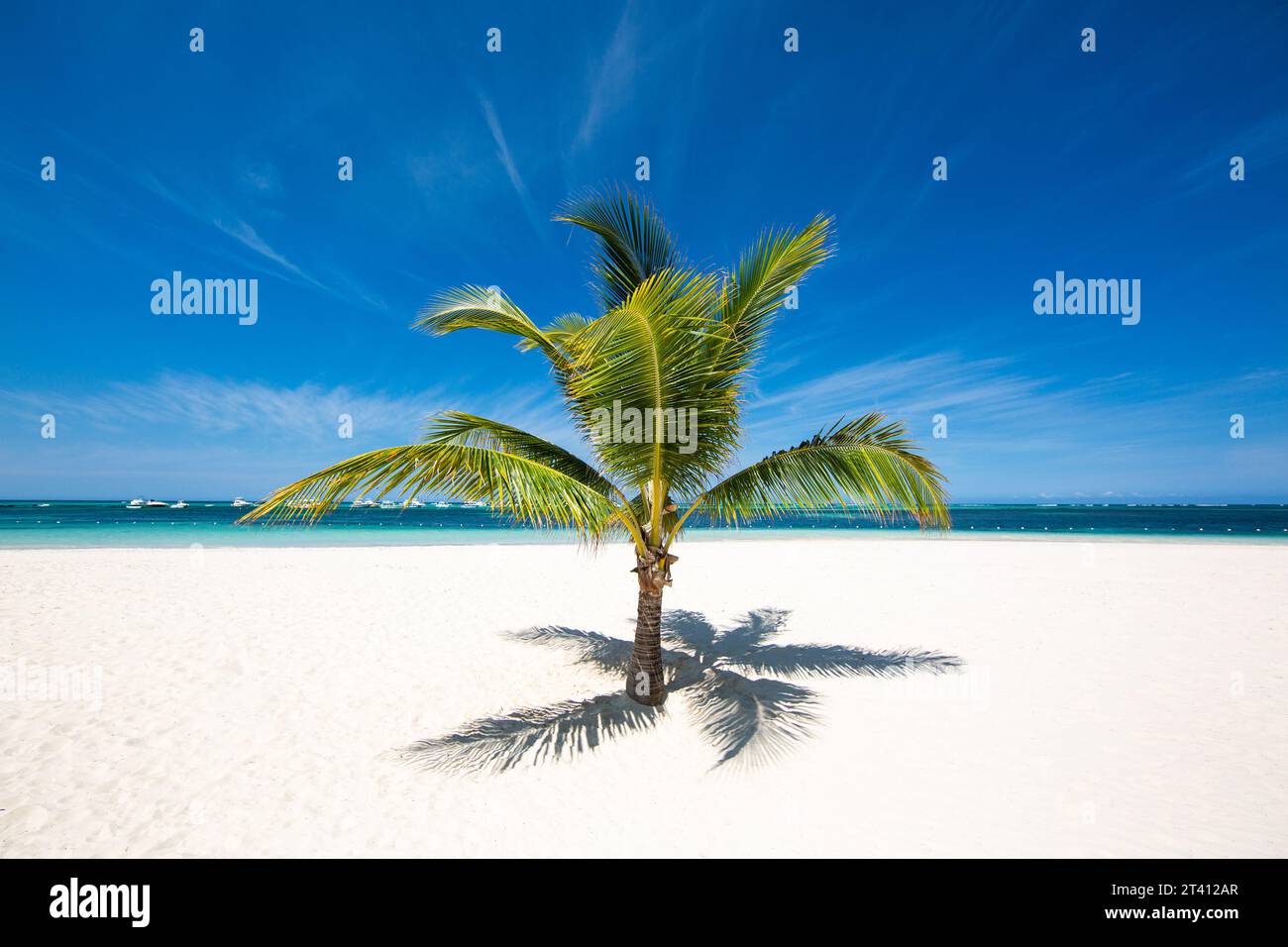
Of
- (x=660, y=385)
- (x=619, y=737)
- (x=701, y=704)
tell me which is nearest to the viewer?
(x=660, y=385)

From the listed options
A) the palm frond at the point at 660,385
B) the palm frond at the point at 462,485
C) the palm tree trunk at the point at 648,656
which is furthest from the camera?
the palm tree trunk at the point at 648,656

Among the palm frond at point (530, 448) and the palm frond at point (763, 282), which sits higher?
the palm frond at point (763, 282)

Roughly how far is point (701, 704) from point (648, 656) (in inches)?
29.6

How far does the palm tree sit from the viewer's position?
3797mm

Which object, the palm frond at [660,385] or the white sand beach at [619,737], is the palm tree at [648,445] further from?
the white sand beach at [619,737]

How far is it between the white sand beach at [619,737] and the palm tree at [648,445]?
183 cm

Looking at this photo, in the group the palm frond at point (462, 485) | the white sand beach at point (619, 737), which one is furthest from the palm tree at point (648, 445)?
the white sand beach at point (619, 737)

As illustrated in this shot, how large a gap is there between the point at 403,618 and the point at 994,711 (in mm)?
8749

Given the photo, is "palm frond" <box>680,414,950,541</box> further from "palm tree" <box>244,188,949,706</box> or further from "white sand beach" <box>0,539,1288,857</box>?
"white sand beach" <box>0,539,1288,857</box>

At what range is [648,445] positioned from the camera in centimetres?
455

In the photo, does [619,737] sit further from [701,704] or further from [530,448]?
[530,448]

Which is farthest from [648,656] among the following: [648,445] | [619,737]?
[648,445]

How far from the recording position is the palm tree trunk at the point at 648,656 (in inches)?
206
